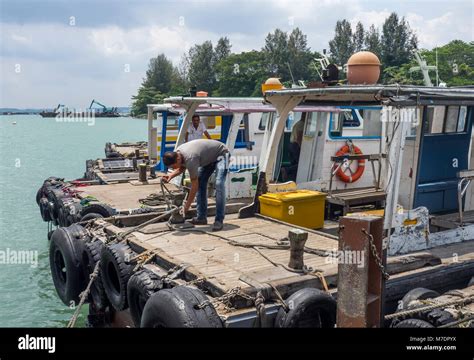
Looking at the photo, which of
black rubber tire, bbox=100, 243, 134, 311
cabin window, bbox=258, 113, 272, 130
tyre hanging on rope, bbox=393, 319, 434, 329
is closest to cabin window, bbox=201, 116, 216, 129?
cabin window, bbox=258, 113, 272, 130

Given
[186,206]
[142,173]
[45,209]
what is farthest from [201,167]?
[45,209]

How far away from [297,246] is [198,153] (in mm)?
2712

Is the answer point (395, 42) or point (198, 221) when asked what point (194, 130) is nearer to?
point (198, 221)

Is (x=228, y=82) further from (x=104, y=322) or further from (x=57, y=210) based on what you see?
(x=104, y=322)

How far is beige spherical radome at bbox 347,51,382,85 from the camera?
7.28 m

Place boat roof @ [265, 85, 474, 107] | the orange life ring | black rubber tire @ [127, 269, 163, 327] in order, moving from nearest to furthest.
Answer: black rubber tire @ [127, 269, 163, 327], boat roof @ [265, 85, 474, 107], the orange life ring

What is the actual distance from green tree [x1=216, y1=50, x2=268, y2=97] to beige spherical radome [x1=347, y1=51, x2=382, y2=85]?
197 feet

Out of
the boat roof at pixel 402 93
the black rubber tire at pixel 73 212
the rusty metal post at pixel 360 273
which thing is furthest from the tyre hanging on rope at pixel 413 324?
the black rubber tire at pixel 73 212

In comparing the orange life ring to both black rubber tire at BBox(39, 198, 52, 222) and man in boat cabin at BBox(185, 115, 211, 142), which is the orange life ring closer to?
man in boat cabin at BBox(185, 115, 211, 142)

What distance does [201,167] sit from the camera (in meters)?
8.23

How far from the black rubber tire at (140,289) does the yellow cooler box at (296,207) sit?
2828 mm
